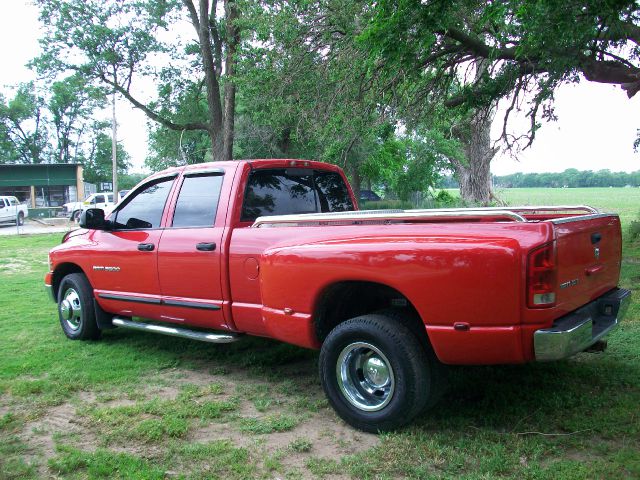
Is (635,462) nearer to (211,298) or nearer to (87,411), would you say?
(211,298)

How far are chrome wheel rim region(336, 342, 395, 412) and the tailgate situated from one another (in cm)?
120

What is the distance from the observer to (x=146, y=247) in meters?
5.57

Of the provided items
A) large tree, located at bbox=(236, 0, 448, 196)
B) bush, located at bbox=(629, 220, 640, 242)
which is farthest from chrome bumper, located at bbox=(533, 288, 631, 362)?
bush, located at bbox=(629, 220, 640, 242)

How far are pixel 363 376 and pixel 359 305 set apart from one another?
59cm

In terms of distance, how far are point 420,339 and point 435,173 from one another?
90.5ft

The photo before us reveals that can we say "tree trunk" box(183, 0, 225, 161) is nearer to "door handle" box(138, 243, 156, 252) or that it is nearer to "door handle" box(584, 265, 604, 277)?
"door handle" box(138, 243, 156, 252)

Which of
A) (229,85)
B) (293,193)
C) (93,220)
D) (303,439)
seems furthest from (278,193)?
(229,85)

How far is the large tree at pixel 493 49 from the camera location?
677cm

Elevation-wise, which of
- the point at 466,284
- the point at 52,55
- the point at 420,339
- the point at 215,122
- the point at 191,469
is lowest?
the point at 191,469

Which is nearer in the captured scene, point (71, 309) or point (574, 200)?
point (71, 309)

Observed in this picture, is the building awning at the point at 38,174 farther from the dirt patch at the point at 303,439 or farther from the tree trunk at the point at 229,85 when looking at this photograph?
the dirt patch at the point at 303,439

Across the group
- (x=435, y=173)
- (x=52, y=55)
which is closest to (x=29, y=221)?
(x=52, y=55)

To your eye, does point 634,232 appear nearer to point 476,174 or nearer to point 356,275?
point 476,174

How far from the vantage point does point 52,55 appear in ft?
72.1
